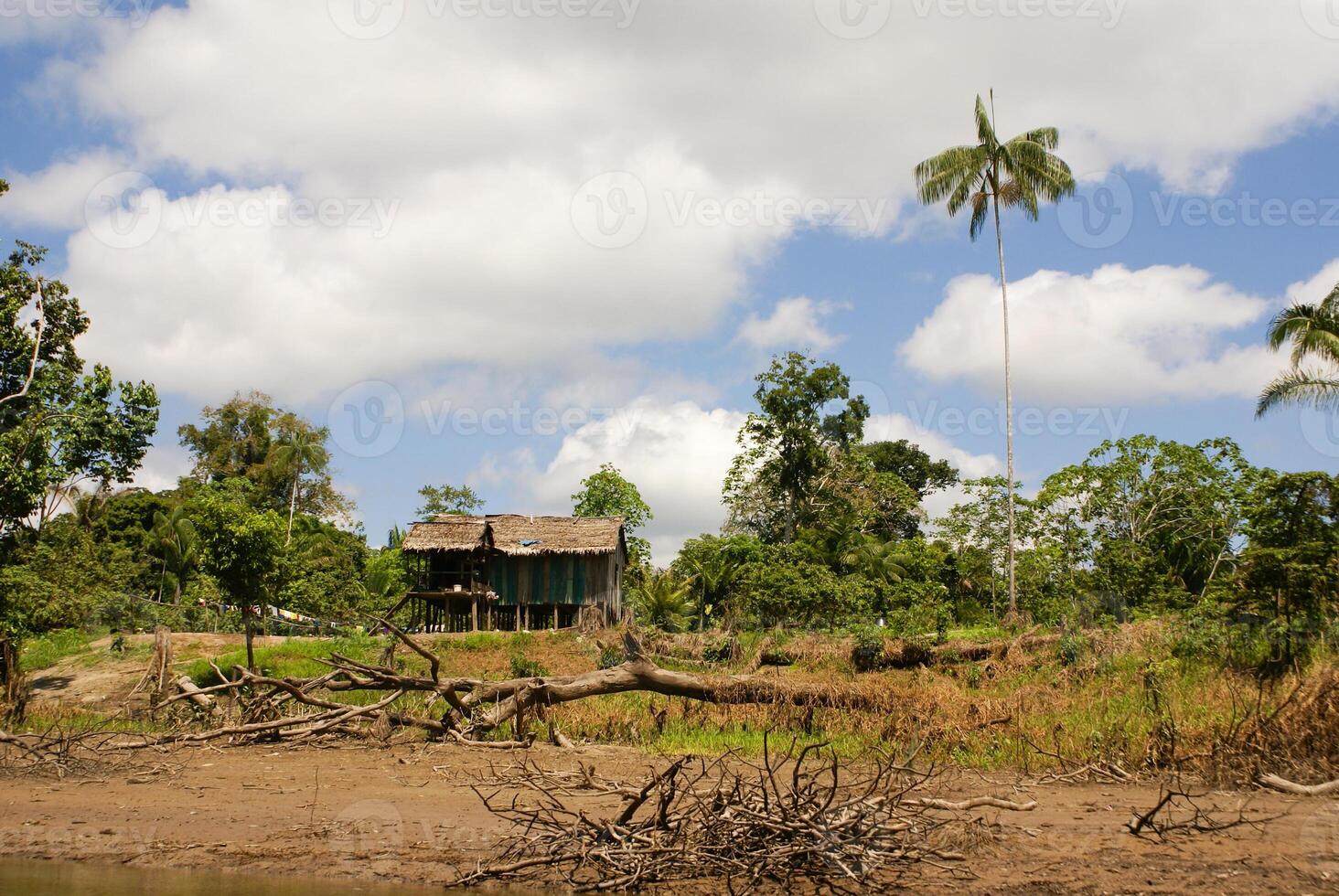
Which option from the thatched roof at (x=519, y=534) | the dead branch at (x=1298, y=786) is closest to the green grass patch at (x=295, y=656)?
the thatched roof at (x=519, y=534)

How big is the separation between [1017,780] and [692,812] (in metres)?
4.37

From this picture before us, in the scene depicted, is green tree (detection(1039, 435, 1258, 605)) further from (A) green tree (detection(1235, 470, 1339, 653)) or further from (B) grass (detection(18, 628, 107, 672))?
(B) grass (detection(18, 628, 107, 672))

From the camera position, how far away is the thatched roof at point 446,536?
1326 inches

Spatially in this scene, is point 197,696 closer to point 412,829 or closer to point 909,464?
point 412,829

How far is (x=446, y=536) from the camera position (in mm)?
34188

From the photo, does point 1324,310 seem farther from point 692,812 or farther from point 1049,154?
point 692,812

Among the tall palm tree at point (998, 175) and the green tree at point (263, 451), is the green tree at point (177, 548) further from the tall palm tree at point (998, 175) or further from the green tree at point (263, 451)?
the tall palm tree at point (998, 175)

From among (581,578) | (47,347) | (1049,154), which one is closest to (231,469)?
(581,578)

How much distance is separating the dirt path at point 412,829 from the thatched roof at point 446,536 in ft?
72.4

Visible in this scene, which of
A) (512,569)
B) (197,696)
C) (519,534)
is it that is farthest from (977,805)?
(519,534)

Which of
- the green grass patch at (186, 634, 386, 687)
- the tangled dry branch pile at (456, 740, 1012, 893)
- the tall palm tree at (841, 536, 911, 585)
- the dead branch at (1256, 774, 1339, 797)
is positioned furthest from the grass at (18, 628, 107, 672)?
the dead branch at (1256, 774, 1339, 797)

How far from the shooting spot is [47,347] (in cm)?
2091

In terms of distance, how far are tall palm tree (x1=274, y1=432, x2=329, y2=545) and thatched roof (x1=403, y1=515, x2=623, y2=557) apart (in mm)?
14213

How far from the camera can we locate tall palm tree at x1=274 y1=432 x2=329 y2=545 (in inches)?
1842
